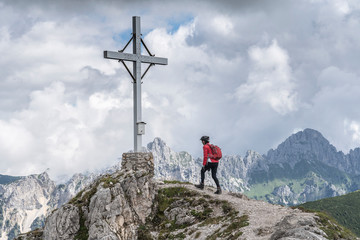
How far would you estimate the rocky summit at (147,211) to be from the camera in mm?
26516

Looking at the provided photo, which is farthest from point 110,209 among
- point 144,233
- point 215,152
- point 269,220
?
point 269,220

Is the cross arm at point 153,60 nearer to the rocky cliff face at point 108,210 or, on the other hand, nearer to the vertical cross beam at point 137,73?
the vertical cross beam at point 137,73

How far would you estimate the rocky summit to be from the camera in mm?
26516

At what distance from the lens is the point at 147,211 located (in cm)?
3216

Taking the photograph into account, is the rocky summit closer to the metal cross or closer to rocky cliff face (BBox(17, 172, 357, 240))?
rocky cliff face (BBox(17, 172, 357, 240))

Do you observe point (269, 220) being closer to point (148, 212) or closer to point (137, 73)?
point (148, 212)

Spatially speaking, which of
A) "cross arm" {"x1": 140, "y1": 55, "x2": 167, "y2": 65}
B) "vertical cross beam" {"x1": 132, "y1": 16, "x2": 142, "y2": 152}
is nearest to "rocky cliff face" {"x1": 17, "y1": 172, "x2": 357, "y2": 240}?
"vertical cross beam" {"x1": 132, "y1": 16, "x2": 142, "y2": 152}

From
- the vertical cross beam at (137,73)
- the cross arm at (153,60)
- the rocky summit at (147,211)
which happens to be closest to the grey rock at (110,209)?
the rocky summit at (147,211)

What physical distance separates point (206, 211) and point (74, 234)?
11.2 metres

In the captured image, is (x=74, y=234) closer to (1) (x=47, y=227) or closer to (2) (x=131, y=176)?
(1) (x=47, y=227)

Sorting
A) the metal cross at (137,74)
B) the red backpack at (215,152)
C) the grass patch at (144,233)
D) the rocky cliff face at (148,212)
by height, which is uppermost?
the metal cross at (137,74)

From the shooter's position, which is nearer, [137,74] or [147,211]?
[147,211]

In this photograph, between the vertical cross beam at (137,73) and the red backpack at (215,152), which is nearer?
the red backpack at (215,152)

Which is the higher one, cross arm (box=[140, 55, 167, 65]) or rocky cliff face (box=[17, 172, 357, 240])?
cross arm (box=[140, 55, 167, 65])
